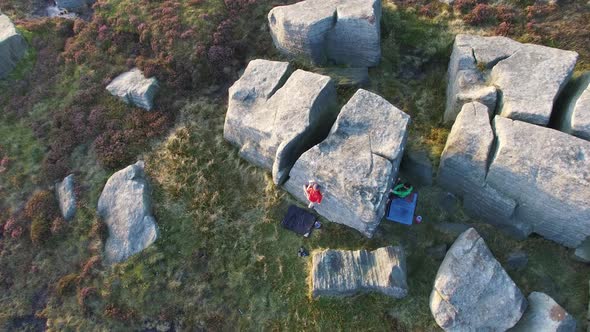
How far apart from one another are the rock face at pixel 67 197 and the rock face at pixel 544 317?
1894cm

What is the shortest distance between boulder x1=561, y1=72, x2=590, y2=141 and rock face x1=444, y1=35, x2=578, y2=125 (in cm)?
67

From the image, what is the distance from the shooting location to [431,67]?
21641 millimetres

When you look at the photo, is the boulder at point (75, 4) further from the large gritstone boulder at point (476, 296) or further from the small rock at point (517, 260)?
the small rock at point (517, 260)

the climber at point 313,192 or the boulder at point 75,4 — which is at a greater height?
the boulder at point 75,4

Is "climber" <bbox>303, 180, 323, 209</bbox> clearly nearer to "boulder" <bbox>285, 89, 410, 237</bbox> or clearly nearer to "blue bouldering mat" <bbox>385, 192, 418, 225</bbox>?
"boulder" <bbox>285, 89, 410, 237</bbox>

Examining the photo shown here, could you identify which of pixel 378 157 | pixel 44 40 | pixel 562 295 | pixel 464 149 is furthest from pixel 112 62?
pixel 562 295

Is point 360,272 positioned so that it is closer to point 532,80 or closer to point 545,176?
point 545,176

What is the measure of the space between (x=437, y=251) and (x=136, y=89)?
653 inches

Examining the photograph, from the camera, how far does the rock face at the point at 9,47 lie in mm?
23672

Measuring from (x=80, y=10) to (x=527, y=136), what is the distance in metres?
26.7

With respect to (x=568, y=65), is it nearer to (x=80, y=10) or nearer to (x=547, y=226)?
(x=547, y=226)

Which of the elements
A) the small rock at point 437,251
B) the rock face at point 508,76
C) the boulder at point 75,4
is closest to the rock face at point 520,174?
the rock face at point 508,76

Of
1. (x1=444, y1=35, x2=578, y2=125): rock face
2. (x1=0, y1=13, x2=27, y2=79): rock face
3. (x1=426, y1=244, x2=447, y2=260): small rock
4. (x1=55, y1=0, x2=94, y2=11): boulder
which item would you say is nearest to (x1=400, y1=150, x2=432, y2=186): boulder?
(x1=426, y1=244, x2=447, y2=260): small rock

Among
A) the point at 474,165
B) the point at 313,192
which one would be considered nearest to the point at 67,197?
the point at 313,192
